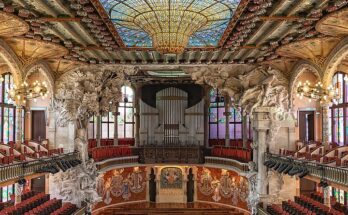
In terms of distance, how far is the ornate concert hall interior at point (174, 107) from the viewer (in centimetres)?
1477

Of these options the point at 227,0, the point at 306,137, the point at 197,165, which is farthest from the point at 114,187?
the point at 227,0

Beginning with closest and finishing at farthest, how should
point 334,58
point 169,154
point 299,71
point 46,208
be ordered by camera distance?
point 334,58 < point 46,208 < point 299,71 < point 169,154

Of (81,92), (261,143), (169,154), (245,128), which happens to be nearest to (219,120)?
(245,128)

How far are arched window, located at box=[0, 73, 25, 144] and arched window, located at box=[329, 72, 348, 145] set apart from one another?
57.8ft

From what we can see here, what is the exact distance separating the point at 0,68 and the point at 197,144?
13.2 metres

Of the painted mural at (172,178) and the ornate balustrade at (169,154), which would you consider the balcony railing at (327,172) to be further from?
the painted mural at (172,178)

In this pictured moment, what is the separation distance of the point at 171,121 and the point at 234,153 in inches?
205

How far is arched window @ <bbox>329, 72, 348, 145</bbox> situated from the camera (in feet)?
75.5

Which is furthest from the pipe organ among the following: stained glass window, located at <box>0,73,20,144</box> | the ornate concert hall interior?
stained glass window, located at <box>0,73,20,144</box>

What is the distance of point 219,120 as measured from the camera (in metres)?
31.3

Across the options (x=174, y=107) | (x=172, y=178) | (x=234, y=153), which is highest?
(x=174, y=107)

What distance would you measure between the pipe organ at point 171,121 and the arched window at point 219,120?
1.21 meters

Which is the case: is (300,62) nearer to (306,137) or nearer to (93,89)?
(306,137)

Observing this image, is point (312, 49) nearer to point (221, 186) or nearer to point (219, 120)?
point (219, 120)
